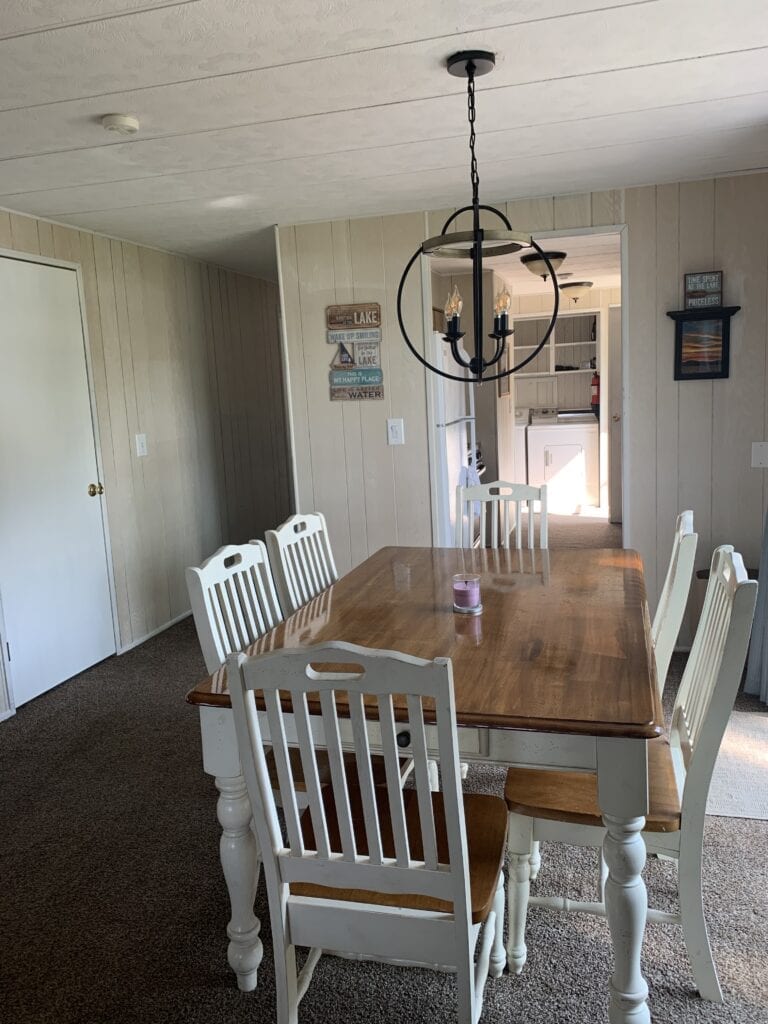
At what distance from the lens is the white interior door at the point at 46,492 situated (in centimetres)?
358

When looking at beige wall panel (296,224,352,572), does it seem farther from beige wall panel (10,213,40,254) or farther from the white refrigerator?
beige wall panel (10,213,40,254)

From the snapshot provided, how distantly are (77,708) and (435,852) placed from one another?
8.85 feet

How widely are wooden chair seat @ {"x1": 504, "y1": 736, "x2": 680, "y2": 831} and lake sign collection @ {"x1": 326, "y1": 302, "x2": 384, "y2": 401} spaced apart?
2697 millimetres

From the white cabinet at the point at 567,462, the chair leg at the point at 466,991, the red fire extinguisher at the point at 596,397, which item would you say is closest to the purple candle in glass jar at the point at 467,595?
the chair leg at the point at 466,991

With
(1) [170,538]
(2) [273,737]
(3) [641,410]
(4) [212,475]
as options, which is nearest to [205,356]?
(4) [212,475]

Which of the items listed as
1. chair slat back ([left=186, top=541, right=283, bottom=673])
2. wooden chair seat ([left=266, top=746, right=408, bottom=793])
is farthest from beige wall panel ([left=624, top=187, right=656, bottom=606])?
wooden chair seat ([left=266, top=746, right=408, bottom=793])

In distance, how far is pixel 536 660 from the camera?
71.0 inches

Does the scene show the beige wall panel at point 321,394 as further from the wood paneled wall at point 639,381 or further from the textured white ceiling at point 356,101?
the textured white ceiling at point 356,101

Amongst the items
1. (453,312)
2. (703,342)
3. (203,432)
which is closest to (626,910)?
(453,312)

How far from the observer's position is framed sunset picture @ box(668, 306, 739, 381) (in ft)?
12.1

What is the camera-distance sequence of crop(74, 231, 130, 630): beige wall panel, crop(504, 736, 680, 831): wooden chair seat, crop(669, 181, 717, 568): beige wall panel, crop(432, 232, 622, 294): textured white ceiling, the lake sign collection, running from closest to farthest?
crop(504, 736, 680, 831): wooden chair seat → crop(669, 181, 717, 568): beige wall panel → crop(74, 231, 130, 630): beige wall panel → the lake sign collection → crop(432, 232, 622, 294): textured white ceiling

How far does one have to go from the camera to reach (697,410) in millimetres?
3801

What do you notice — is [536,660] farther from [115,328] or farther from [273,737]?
[115,328]

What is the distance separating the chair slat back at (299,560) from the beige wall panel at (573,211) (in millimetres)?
2039
